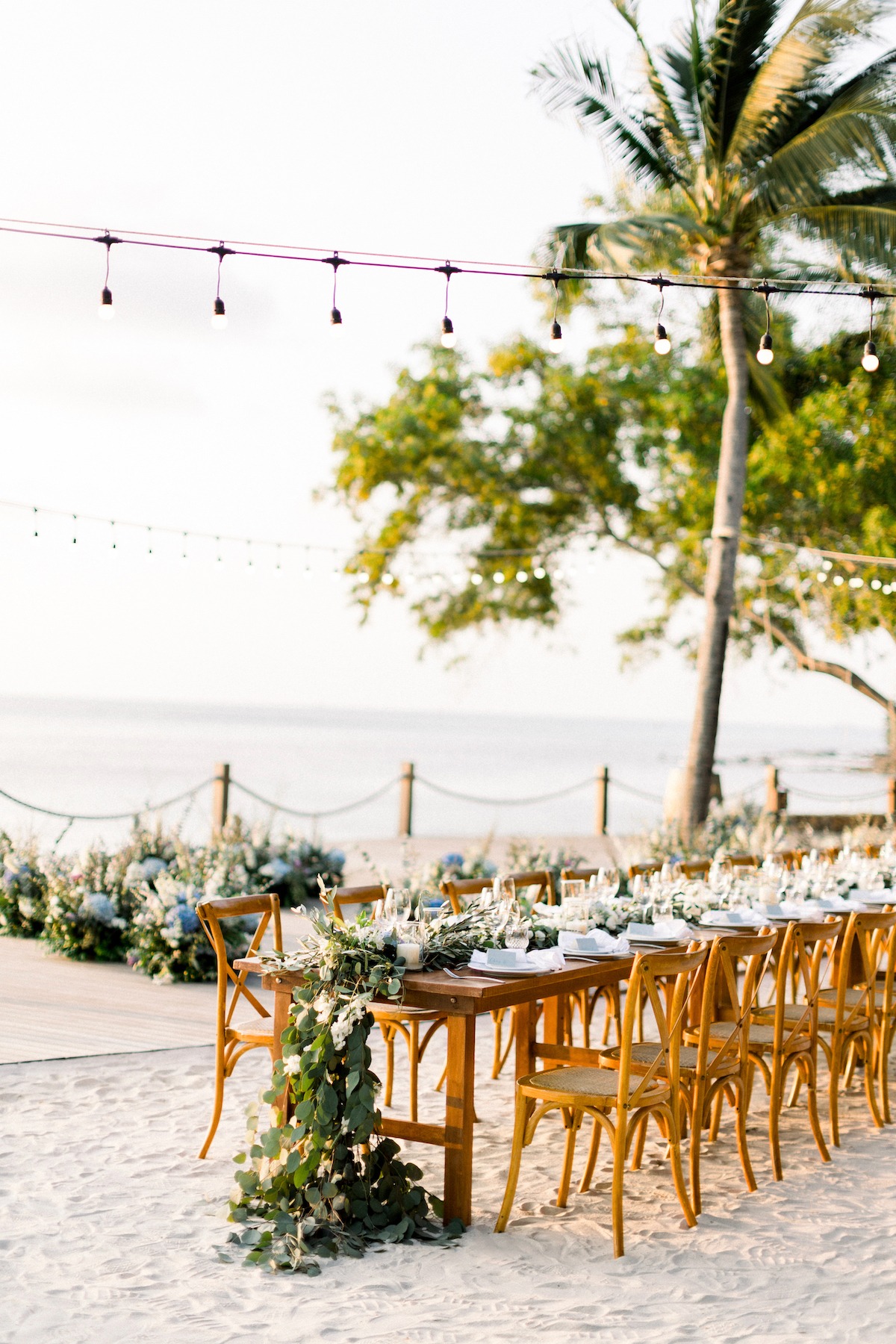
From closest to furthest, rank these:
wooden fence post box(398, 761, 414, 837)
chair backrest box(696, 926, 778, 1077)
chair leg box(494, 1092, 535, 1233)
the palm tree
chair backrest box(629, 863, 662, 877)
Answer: chair leg box(494, 1092, 535, 1233) → chair backrest box(696, 926, 778, 1077) → chair backrest box(629, 863, 662, 877) → the palm tree → wooden fence post box(398, 761, 414, 837)

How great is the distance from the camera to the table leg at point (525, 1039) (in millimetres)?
5020

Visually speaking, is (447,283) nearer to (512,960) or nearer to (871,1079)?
(512,960)

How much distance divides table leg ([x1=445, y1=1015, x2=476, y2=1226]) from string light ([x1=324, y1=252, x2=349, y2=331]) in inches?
128

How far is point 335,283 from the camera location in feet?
19.1

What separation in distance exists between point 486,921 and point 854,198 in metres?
8.54

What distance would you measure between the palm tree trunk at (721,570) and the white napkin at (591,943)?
6623 millimetres

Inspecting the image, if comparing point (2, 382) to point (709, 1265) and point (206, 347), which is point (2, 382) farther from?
point (709, 1265)

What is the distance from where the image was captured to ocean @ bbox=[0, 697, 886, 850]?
88.0ft

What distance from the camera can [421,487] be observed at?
16.8 meters

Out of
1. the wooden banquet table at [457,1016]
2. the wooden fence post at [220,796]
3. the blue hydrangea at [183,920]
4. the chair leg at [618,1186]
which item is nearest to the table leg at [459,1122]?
the wooden banquet table at [457,1016]

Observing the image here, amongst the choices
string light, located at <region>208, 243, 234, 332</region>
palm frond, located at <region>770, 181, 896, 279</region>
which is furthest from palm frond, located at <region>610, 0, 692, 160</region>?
string light, located at <region>208, 243, 234, 332</region>

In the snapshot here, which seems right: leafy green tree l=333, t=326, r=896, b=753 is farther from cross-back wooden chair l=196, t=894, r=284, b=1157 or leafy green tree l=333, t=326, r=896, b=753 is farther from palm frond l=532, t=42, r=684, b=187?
cross-back wooden chair l=196, t=894, r=284, b=1157

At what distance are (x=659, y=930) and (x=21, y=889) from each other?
5.76 meters

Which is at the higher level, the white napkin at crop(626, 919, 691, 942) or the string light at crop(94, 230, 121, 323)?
the string light at crop(94, 230, 121, 323)
